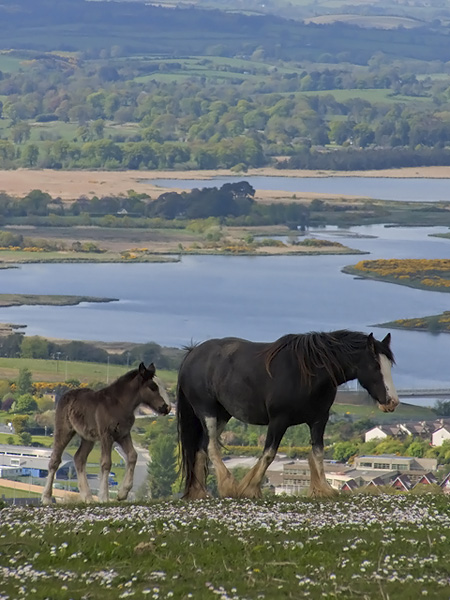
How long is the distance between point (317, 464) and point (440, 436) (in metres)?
32.1

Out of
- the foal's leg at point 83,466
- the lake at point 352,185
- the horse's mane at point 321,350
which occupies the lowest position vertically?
the lake at point 352,185

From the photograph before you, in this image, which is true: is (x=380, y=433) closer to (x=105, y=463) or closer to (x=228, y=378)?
(x=105, y=463)

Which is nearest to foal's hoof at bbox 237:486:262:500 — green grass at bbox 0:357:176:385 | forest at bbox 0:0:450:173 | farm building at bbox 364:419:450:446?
farm building at bbox 364:419:450:446

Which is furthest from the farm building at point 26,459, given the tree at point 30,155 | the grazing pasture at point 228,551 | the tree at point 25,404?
the tree at point 30,155

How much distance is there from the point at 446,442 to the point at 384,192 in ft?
356

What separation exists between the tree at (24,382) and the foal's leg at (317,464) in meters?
43.4

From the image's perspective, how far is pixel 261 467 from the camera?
1028cm

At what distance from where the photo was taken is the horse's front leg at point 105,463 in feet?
35.2

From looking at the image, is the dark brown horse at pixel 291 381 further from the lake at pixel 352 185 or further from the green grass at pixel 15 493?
the lake at pixel 352 185

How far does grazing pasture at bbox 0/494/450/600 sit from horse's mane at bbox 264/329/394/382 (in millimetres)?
1027

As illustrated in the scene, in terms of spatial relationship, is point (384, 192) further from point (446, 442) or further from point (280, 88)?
point (446, 442)

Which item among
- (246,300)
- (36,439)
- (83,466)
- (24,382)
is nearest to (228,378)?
(83,466)

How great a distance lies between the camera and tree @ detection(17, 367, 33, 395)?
53.6 meters

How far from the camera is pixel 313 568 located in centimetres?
745
